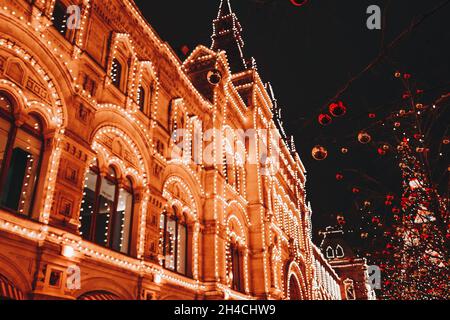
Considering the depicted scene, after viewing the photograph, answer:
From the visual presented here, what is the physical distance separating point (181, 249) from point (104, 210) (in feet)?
15.0

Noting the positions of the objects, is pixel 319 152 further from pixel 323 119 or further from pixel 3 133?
pixel 3 133

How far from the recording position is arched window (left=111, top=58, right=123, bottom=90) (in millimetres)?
12757

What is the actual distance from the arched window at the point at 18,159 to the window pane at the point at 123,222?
10.5ft

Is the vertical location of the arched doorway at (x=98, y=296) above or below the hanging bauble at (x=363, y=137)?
below

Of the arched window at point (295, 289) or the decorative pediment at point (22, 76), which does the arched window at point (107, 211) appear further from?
the arched window at point (295, 289)

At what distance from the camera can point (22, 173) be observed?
8844 mm

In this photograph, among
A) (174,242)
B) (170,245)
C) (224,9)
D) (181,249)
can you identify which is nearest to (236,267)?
(181,249)

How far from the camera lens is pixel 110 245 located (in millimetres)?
11078

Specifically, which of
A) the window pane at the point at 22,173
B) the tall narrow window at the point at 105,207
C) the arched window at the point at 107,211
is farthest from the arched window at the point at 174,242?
the window pane at the point at 22,173

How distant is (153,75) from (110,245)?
679 centimetres

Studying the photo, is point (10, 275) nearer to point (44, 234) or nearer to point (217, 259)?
point (44, 234)

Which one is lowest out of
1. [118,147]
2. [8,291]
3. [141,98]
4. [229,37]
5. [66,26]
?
[8,291]

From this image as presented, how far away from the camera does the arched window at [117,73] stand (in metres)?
12.8
